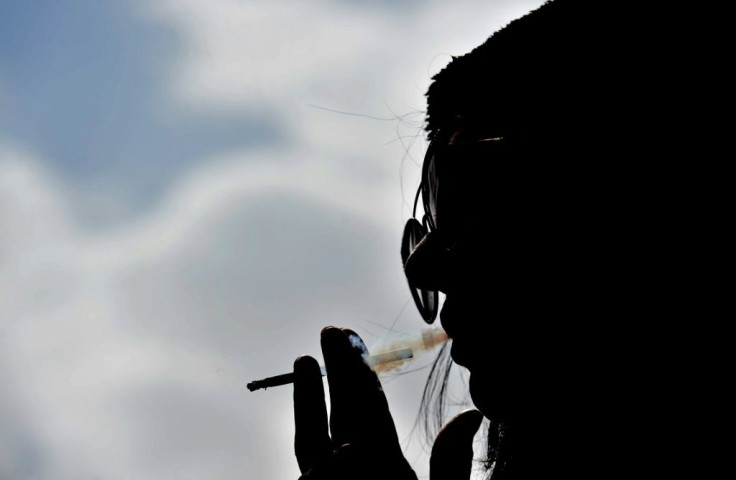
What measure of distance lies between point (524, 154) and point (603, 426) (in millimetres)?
1032

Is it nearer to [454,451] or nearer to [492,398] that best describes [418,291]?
[492,398]

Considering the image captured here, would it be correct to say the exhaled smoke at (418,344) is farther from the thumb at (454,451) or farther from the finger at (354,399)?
the thumb at (454,451)

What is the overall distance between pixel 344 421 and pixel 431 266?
2.63 feet

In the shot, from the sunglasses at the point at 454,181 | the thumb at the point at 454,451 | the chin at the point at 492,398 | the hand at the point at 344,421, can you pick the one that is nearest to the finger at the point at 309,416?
the hand at the point at 344,421

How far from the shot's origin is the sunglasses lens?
3.58 metres

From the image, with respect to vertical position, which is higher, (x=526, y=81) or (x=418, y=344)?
(x=526, y=81)

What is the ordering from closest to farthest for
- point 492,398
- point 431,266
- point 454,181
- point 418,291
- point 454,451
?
point 454,451 → point 492,398 → point 454,181 → point 431,266 → point 418,291

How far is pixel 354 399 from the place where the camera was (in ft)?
7.88

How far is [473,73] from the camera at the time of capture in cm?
300

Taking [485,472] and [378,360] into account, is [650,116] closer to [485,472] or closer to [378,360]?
[378,360]

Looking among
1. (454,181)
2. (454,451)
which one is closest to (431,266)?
(454,181)

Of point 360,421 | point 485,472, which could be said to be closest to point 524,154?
point 360,421

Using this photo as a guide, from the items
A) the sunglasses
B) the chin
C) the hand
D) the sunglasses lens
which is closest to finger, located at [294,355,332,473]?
the hand

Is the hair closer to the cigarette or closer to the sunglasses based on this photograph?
the sunglasses
